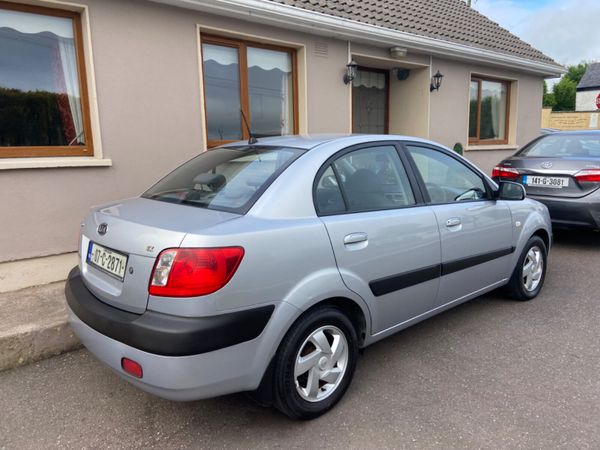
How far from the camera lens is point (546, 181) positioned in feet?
18.9

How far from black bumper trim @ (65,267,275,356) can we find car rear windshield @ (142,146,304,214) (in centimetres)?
56

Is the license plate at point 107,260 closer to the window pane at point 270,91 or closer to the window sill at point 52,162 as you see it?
the window sill at point 52,162

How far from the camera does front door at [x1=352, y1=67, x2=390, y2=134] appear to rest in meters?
8.80

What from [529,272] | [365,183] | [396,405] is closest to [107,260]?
[365,183]

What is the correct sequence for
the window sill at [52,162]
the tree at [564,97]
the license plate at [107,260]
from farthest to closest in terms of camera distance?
the tree at [564,97] → the window sill at [52,162] → the license plate at [107,260]

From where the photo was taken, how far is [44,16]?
14.9ft

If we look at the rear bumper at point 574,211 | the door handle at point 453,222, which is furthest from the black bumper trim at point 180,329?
the rear bumper at point 574,211

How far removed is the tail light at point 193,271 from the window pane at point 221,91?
423cm

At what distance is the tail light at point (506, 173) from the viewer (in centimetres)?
606

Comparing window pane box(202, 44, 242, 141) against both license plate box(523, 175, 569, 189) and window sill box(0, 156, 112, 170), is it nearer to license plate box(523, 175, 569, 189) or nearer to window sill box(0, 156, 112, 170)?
window sill box(0, 156, 112, 170)

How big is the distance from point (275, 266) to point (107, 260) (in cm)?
91

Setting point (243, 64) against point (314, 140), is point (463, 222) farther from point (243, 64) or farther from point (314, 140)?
point (243, 64)

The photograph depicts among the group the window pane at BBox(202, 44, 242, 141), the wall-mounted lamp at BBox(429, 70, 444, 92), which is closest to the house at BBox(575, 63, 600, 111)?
the wall-mounted lamp at BBox(429, 70, 444, 92)

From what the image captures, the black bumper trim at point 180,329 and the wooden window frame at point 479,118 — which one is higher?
the wooden window frame at point 479,118
